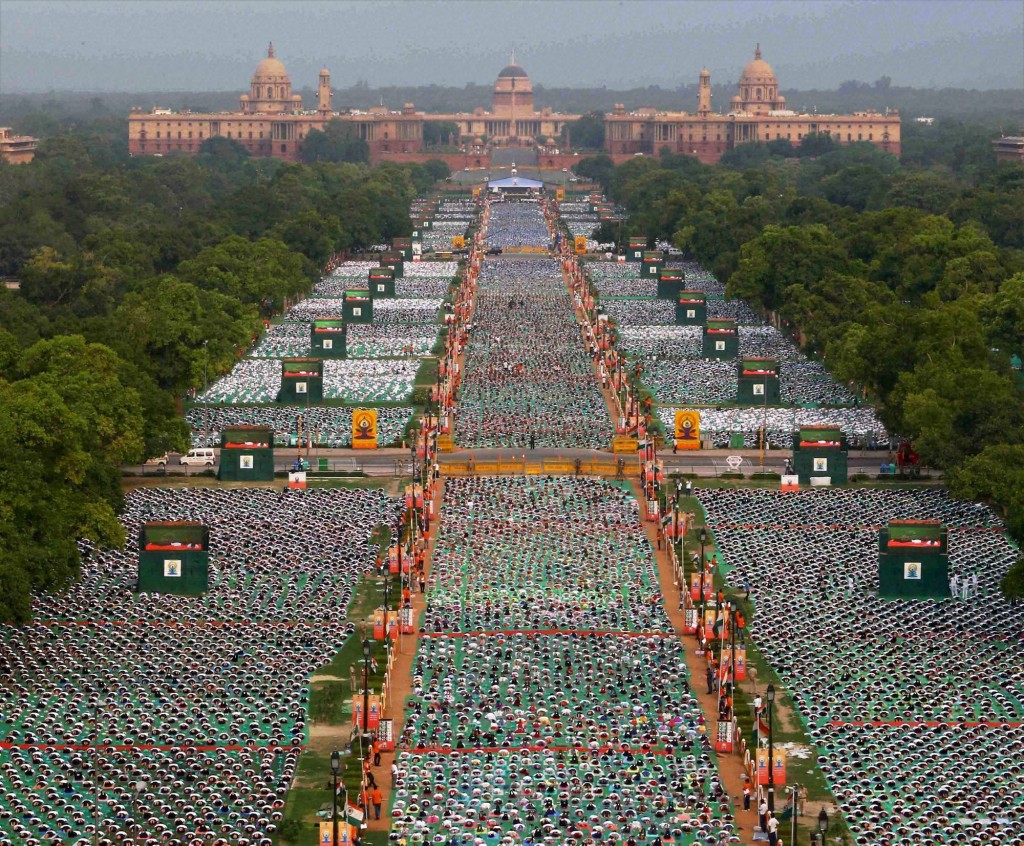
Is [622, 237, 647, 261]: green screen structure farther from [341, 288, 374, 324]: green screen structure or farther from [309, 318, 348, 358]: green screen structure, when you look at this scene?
[309, 318, 348, 358]: green screen structure

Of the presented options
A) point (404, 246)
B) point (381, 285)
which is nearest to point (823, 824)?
point (381, 285)

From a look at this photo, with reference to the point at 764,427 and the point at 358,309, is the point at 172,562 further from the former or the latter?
the point at 358,309

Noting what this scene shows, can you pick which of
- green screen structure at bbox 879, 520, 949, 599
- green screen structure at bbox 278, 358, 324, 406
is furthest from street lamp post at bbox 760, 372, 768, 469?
green screen structure at bbox 879, 520, 949, 599

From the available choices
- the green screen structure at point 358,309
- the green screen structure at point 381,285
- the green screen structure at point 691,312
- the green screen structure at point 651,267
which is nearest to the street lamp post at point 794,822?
the green screen structure at point 691,312

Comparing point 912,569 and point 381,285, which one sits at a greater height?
point 381,285

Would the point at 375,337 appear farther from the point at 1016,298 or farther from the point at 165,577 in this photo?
the point at 165,577

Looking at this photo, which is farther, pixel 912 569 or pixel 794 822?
pixel 912 569
